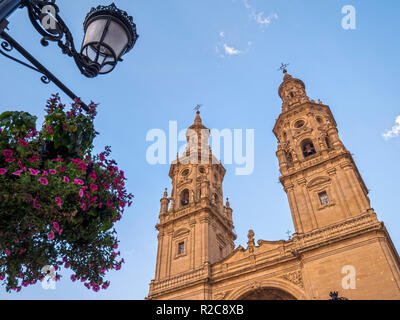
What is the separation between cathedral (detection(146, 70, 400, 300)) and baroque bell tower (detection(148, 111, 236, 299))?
0.09 meters

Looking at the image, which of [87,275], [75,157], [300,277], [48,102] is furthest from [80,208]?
[300,277]

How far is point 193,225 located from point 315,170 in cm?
1145

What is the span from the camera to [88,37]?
3514mm

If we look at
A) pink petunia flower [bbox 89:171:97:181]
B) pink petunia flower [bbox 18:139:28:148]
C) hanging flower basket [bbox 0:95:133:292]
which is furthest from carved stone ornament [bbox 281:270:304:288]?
pink petunia flower [bbox 18:139:28:148]

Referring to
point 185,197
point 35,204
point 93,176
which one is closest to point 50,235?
point 35,204

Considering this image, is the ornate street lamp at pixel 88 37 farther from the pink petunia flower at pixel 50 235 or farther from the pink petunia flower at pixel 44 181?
the pink petunia flower at pixel 50 235

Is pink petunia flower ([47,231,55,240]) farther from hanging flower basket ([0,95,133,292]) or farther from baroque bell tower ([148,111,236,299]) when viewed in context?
baroque bell tower ([148,111,236,299])

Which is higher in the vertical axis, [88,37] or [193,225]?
[193,225]

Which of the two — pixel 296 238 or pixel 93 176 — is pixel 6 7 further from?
pixel 296 238

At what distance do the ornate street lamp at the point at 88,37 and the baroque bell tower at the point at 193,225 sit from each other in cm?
2171

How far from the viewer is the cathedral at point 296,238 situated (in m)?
18.4

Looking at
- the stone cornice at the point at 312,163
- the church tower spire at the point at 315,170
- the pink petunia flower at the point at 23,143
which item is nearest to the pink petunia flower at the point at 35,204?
the pink petunia flower at the point at 23,143
